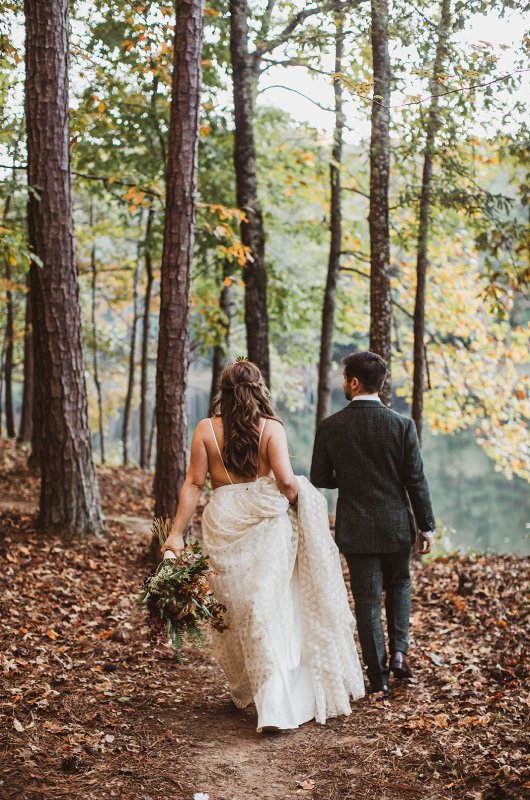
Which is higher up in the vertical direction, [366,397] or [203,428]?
[366,397]

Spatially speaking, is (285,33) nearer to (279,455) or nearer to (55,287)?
(55,287)

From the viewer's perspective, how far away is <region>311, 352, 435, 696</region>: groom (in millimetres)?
5246

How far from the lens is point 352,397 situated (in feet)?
17.8

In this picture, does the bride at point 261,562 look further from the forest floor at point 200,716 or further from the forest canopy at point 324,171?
the forest canopy at point 324,171

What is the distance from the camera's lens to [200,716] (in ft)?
16.4

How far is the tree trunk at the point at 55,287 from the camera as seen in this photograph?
805 cm

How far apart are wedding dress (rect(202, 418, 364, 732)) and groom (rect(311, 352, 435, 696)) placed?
0.81 feet

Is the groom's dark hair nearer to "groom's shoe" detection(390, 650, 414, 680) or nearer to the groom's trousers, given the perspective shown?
the groom's trousers

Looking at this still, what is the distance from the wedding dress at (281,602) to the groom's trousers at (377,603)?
0.22 metres

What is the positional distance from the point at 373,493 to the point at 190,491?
51.8 inches

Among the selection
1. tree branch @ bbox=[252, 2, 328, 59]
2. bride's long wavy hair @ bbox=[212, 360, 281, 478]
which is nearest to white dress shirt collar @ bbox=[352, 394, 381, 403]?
bride's long wavy hair @ bbox=[212, 360, 281, 478]

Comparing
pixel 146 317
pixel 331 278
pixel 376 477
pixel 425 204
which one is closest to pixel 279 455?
pixel 376 477

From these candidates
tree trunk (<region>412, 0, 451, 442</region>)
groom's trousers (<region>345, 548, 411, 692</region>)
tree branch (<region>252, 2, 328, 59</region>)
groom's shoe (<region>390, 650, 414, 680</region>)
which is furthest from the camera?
tree branch (<region>252, 2, 328, 59</region>)

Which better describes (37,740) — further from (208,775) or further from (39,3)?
(39,3)
